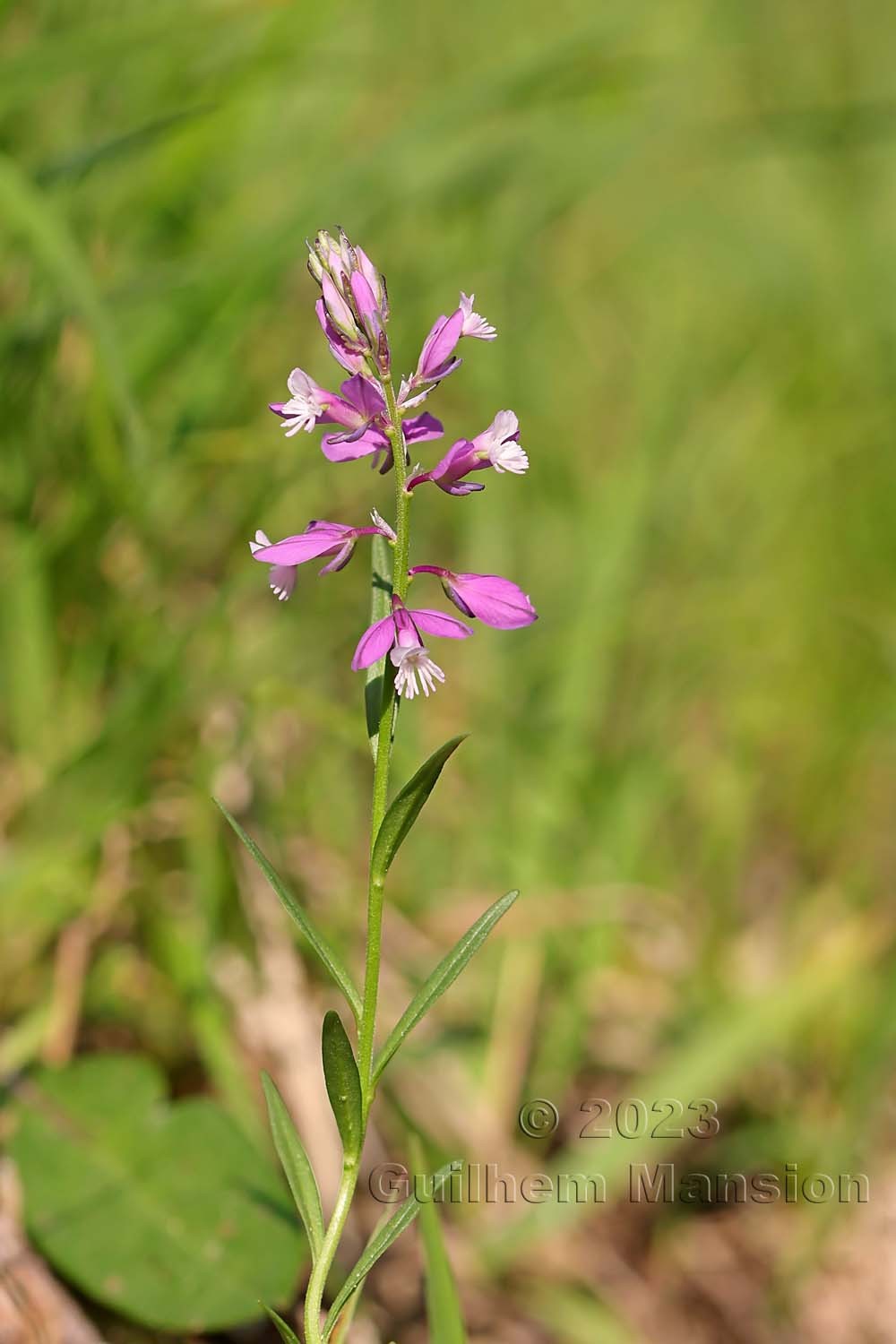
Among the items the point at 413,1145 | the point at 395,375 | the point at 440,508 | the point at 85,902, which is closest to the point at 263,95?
the point at 395,375

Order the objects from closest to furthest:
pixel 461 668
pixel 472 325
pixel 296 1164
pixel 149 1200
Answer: pixel 472 325, pixel 296 1164, pixel 149 1200, pixel 461 668

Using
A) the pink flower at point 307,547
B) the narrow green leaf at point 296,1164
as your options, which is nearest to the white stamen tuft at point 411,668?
the pink flower at point 307,547

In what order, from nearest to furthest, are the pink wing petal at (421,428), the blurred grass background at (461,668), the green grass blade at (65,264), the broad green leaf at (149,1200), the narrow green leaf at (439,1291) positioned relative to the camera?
the pink wing petal at (421,428)
the narrow green leaf at (439,1291)
the broad green leaf at (149,1200)
the green grass blade at (65,264)
the blurred grass background at (461,668)

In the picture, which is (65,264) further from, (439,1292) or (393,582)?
(439,1292)

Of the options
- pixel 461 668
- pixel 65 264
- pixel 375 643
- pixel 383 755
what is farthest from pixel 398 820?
pixel 461 668

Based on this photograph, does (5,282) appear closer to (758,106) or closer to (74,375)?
(74,375)

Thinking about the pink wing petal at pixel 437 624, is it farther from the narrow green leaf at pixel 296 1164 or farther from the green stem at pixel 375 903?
the narrow green leaf at pixel 296 1164

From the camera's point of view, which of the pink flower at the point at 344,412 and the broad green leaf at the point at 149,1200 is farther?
the broad green leaf at the point at 149,1200
